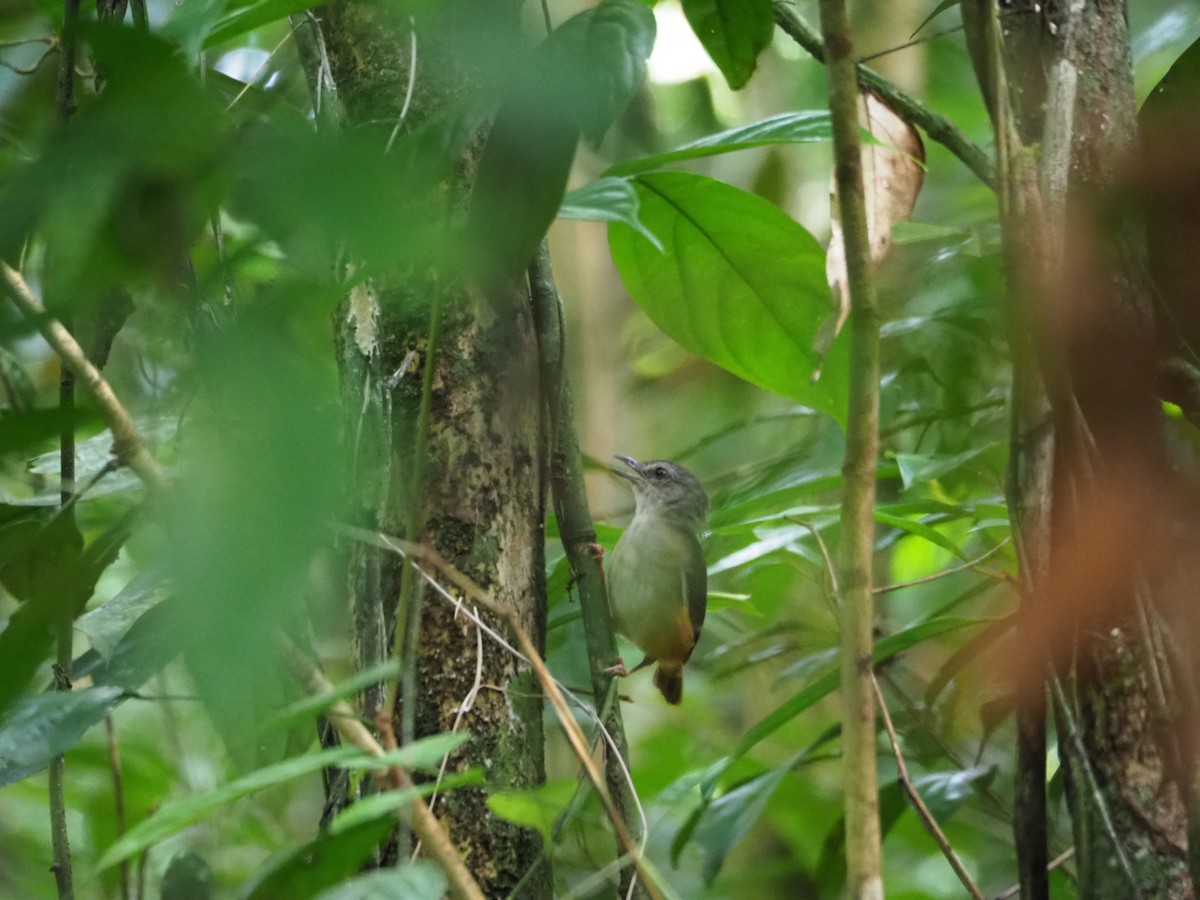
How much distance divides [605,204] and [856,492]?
49 centimetres

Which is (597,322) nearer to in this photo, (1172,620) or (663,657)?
(663,657)

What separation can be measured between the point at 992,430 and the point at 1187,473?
3.17ft

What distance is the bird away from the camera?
390 centimetres

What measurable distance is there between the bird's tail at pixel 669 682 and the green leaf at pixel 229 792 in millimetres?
3303

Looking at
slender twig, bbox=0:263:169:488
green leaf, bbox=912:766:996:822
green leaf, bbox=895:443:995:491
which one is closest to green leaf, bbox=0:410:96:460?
slender twig, bbox=0:263:169:488

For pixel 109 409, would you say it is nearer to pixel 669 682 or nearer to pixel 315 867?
pixel 315 867

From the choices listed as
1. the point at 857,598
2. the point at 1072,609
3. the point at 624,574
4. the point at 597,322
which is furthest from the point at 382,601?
the point at 597,322

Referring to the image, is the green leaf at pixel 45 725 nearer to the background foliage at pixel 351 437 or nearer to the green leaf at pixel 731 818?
the background foliage at pixel 351 437

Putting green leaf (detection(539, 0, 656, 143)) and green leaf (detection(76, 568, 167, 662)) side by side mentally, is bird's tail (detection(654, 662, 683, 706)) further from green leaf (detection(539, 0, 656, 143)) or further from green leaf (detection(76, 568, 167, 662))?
green leaf (detection(539, 0, 656, 143))

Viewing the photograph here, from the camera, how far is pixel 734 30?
5.43 ft

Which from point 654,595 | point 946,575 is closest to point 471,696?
point 946,575

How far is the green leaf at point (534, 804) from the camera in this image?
1.04m

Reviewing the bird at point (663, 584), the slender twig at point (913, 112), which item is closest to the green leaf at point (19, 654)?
the slender twig at point (913, 112)

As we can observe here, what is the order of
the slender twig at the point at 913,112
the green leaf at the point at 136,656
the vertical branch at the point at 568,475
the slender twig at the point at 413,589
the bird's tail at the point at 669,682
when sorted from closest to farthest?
the slender twig at the point at 413,589 < the green leaf at the point at 136,656 < the vertical branch at the point at 568,475 < the slender twig at the point at 913,112 < the bird's tail at the point at 669,682
